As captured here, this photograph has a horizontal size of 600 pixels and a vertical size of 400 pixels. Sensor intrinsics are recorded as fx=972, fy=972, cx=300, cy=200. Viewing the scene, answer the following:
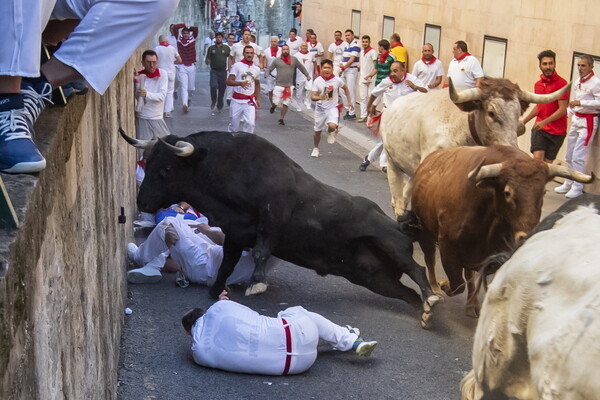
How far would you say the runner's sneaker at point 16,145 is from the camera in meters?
2.76

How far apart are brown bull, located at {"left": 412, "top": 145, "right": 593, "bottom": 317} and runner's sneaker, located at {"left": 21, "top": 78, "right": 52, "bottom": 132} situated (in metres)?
4.12

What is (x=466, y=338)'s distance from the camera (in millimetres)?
7988

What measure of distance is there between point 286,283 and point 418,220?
1.55 metres

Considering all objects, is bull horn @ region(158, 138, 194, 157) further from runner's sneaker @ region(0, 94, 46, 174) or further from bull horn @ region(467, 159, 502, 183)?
runner's sneaker @ region(0, 94, 46, 174)

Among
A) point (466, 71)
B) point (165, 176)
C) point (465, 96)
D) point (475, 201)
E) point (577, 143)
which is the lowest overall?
point (577, 143)

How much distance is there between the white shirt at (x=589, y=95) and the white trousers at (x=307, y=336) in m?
7.88

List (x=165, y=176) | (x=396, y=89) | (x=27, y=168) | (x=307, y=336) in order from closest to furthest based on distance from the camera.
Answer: (x=27, y=168), (x=307, y=336), (x=165, y=176), (x=396, y=89)

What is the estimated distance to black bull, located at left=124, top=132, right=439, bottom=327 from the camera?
859 centimetres

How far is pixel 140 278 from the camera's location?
363 inches

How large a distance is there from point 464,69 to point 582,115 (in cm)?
449

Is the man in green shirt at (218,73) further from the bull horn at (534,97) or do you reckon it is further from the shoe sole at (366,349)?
the shoe sole at (366,349)

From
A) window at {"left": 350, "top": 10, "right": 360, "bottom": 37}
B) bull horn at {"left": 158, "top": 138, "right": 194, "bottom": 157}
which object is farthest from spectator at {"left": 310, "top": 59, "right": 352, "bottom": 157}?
window at {"left": 350, "top": 10, "right": 360, "bottom": 37}

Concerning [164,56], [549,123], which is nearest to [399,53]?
[164,56]

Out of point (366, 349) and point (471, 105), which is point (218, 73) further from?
point (366, 349)
